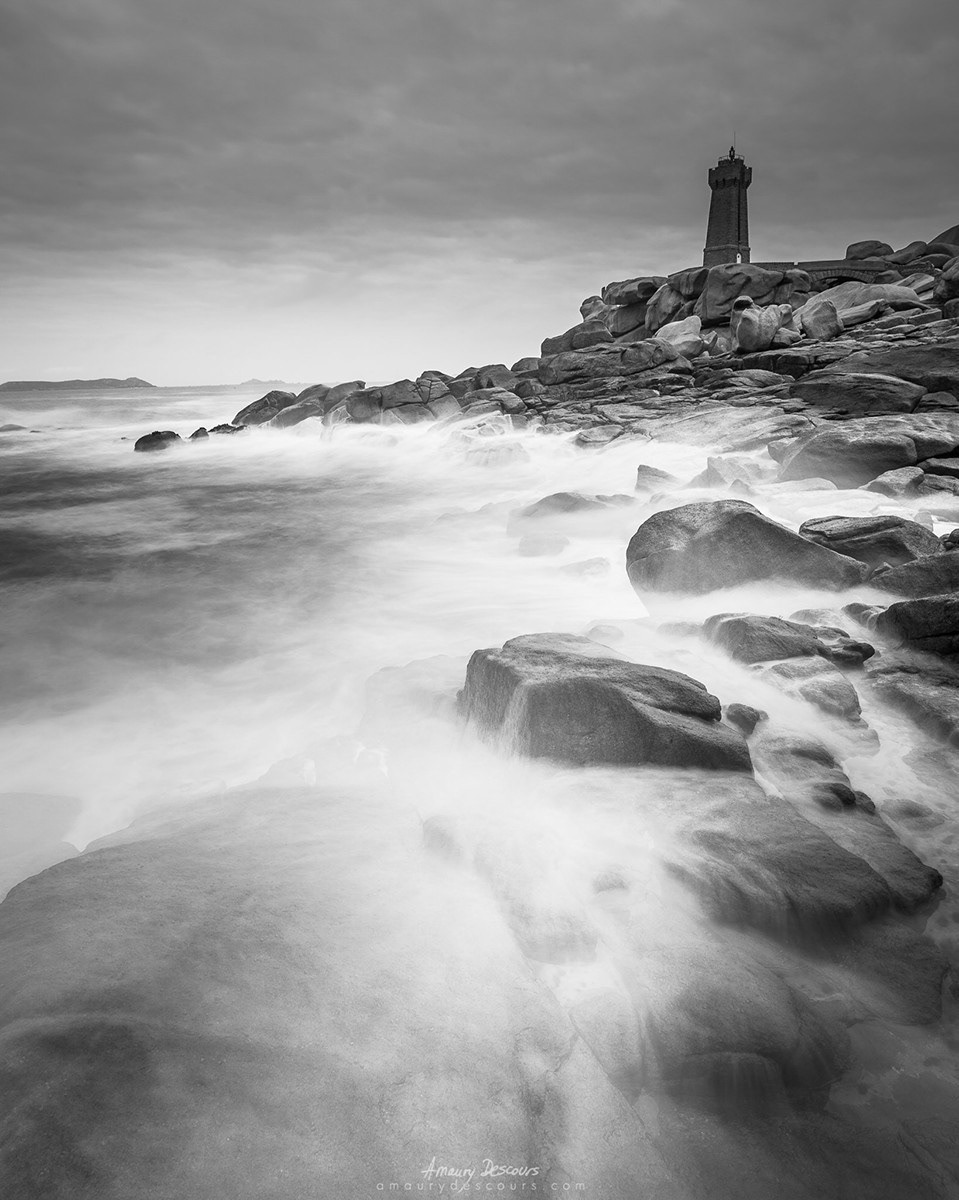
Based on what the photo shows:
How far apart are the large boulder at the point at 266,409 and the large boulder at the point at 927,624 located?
30031 millimetres

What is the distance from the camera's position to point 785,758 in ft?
11.9

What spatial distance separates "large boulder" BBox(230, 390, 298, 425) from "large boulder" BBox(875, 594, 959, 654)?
98.5ft

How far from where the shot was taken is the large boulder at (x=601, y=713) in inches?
134

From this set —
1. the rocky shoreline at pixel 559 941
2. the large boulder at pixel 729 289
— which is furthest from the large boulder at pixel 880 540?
the large boulder at pixel 729 289

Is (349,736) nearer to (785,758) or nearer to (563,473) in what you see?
(785,758)

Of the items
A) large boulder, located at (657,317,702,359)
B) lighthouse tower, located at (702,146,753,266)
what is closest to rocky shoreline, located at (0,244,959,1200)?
large boulder, located at (657,317,702,359)

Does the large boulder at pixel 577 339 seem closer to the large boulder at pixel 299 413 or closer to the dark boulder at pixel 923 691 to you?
the large boulder at pixel 299 413

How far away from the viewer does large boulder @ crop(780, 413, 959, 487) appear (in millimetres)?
9930

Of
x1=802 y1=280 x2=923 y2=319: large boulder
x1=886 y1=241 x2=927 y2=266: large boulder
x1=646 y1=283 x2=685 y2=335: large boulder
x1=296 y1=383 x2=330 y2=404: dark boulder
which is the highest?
x1=886 y1=241 x2=927 y2=266: large boulder

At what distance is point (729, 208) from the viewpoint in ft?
185

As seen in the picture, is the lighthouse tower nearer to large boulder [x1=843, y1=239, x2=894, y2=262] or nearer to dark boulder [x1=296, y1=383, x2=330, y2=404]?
large boulder [x1=843, y1=239, x2=894, y2=262]

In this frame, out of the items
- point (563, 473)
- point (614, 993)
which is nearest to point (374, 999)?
point (614, 993)

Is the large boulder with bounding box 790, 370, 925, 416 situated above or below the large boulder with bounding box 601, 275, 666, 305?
below

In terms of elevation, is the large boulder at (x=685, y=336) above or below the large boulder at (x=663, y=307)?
below
